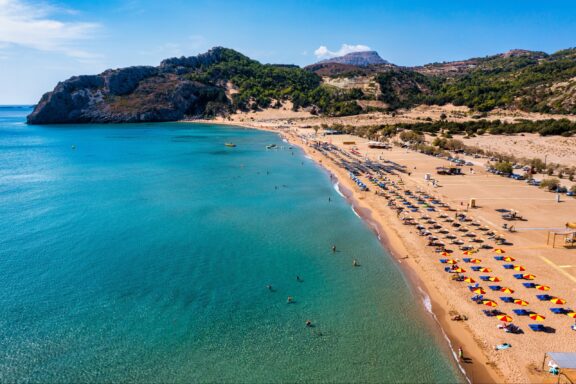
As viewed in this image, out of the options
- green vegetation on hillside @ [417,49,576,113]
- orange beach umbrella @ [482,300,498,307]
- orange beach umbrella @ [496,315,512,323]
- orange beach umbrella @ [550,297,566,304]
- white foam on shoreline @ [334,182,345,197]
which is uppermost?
green vegetation on hillside @ [417,49,576,113]

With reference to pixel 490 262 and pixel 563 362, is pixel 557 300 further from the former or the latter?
pixel 563 362

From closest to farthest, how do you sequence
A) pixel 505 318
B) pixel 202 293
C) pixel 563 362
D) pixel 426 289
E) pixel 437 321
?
pixel 563 362
pixel 505 318
pixel 437 321
pixel 202 293
pixel 426 289

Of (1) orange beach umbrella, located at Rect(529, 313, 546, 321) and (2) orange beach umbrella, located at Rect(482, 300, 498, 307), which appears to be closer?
(1) orange beach umbrella, located at Rect(529, 313, 546, 321)

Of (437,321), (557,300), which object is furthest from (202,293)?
(557,300)

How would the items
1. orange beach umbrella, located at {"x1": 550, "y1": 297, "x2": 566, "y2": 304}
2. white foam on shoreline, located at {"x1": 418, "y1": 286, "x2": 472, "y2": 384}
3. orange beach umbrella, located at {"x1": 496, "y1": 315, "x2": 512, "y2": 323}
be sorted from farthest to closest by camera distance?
orange beach umbrella, located at {"x1": 550, "y1": 297, "x2": 566, "y2": 304} → orange beach umbrella, located at {"x1": 496, "y1": 315, "x2": 512, "y2": 323} → white foam on shoreline, located at {"x1": 418, "y1": 286, "x2": 472, "y2": 384}

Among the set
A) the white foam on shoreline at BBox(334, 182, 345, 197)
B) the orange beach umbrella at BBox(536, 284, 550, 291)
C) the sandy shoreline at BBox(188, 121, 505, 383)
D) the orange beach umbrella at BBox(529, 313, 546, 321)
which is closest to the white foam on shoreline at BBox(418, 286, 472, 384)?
the sandy shoreline at BBox(188, 121, 505, 383)

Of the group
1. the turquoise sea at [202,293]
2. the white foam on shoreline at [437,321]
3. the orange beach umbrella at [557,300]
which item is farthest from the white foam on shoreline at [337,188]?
the orange beach umbrella at [557,300]

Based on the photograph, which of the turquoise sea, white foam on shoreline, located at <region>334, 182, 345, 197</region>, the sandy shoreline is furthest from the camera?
white foam on shoreline, located at <region>334, 182, 345, 197</region>

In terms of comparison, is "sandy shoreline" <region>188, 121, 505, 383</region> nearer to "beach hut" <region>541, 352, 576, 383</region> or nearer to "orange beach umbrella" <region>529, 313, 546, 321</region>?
"beach hut" <region>541, 352, 576, 383</region>
